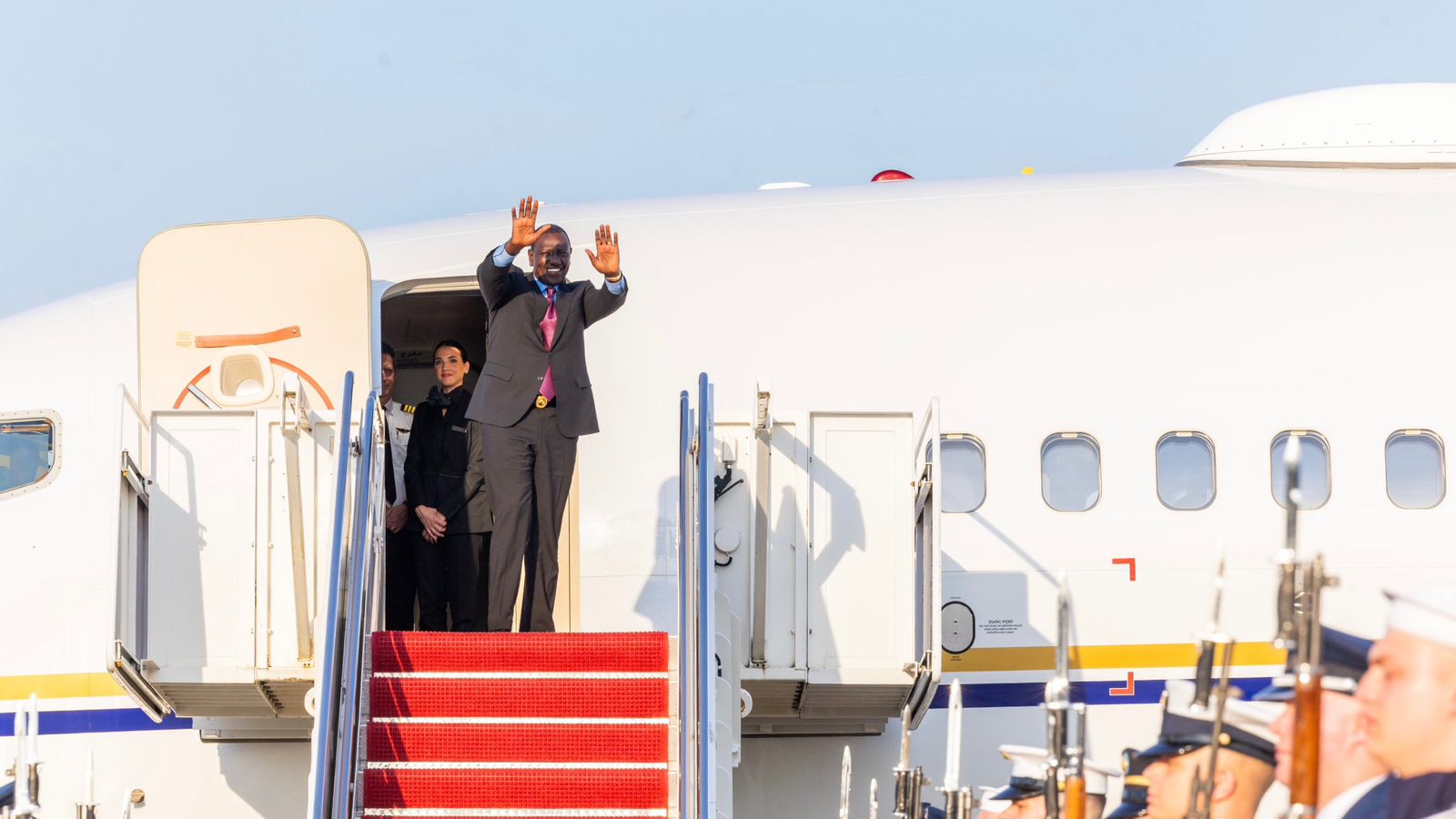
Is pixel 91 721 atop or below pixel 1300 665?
below

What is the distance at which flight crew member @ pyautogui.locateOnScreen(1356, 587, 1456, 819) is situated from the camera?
→ 582 cm

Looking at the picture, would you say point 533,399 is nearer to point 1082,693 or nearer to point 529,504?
point 529,504

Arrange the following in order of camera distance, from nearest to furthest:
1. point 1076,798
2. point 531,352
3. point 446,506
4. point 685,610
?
point 1076,798
point 685,610
point 531,352
point 446,506

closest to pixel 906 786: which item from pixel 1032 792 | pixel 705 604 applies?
pixel 705 604

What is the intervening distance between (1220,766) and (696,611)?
7.99 feet

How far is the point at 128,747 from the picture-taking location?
8.02 metres

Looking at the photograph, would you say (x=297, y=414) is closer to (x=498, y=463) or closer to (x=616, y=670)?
(x=498, y=463)

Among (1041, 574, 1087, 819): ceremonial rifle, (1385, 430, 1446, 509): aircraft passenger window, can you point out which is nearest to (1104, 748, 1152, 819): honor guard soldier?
(1385, 430, 1446, 509): aircraft passenger window

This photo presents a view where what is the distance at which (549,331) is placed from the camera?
314 inches

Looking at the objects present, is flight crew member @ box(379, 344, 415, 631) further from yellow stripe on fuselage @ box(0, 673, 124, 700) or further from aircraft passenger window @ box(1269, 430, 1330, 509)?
aircraft passenger window @ box(1269, 430, 1330, 509)

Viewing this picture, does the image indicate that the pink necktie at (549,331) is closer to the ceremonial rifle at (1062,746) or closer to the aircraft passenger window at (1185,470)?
the aircraft passenger window at (1185,470)

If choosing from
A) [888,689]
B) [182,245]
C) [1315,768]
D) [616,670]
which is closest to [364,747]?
[616,670]

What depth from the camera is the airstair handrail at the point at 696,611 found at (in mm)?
6449

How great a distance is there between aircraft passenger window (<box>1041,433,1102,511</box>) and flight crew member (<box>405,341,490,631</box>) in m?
2.75
